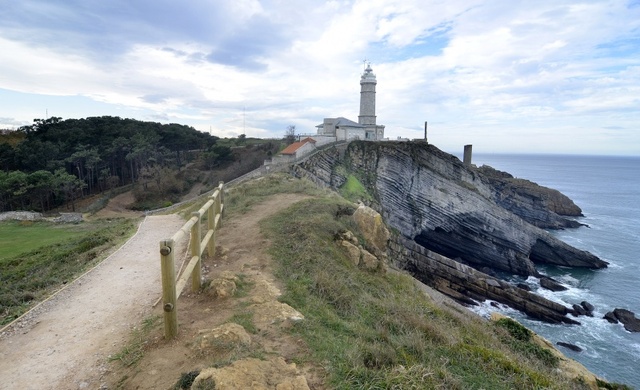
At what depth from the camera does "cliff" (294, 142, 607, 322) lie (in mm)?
33562

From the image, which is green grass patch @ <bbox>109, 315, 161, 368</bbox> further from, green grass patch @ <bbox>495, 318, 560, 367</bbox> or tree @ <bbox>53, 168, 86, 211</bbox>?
tree @ <bbox>53, 168, 86, 211</bbox>

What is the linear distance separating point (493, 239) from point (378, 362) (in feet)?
116

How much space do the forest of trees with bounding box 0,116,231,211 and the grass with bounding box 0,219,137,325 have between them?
12688mm

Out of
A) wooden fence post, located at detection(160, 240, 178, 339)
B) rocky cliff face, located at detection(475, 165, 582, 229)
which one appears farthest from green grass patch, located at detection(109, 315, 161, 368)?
rocky cliff face, located at detection(475, 165, 582, 229)

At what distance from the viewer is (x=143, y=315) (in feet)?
19.1

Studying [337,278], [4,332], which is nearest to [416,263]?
[337,278]

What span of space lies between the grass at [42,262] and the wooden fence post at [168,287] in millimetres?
3602

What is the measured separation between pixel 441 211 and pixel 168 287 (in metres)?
33.5

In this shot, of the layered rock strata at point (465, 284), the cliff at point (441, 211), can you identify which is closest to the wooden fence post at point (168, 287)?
the layered rock strata at point (465, 284)

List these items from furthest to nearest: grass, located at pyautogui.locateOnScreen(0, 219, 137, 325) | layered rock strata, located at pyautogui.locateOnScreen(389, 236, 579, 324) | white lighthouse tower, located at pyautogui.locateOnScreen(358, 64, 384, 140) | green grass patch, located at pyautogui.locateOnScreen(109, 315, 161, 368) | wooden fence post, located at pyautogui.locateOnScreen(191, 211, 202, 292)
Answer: white lighthouse tower, located at pyautogui.locateOnScreen(358, 64, 384, 140), layered rock strata, located at pyautogui.locateOnScreen(389, 236, 579, 324), grass, located at pyautogui.locateOnScreen(0, 219, 137, 325), wooden fence post, located at pyautogui.locateOnScreen(191, 211, 202, 292), green grass patch, located at pyautogui.locateOnScreen(109, 315, 161, 368)

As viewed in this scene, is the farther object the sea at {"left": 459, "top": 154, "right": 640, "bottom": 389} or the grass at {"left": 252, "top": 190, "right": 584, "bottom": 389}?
the sea at {"left": 459, "top": 154, "right": 640, "bottom": 389}

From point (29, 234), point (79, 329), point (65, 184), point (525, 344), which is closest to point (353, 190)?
point (29, 234)

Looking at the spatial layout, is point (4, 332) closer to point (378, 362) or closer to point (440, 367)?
point (378, 362)

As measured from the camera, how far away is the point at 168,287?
15.2 ft
